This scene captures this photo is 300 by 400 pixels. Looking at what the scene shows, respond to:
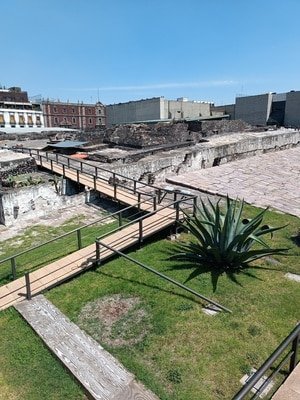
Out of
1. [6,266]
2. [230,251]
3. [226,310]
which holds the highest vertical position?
[230,251]

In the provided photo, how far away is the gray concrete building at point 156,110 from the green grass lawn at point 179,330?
43245mm

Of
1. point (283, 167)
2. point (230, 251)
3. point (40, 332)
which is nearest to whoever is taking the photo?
point (40, 332)

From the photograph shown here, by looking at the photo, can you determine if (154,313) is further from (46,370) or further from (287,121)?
(287,121)

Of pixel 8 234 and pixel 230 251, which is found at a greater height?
pixel 230 251

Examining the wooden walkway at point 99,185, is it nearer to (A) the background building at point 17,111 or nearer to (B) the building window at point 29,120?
(A) the background building at point 17,111

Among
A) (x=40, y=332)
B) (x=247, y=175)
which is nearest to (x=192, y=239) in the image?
(x=40, y=332)

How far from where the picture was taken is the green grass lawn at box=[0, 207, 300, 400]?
3814 millimetres

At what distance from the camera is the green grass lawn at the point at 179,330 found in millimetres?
3814

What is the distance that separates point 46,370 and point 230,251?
359 centimetres

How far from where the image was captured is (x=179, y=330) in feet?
15.1

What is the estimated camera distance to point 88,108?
7225 cm

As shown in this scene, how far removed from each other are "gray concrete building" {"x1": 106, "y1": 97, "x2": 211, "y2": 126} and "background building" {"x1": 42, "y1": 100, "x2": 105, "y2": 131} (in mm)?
10613

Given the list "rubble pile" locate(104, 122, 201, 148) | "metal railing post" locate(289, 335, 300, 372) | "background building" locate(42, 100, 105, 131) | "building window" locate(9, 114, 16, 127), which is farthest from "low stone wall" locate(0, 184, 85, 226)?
"background building" locate(42, 100, 105, 131)

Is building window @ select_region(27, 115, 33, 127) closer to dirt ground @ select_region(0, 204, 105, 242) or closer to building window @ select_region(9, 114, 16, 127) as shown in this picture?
building window @ select_region(9, 114, 16, 127)
